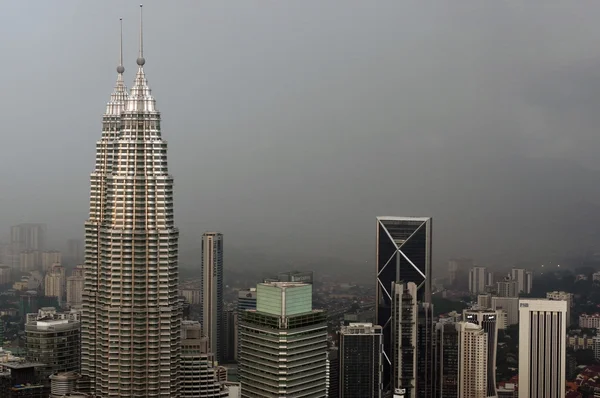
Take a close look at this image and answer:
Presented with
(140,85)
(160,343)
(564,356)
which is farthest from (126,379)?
(564,356)

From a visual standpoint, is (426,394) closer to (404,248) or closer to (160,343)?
(404,248)

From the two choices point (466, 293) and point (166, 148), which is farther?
point (466, 293)

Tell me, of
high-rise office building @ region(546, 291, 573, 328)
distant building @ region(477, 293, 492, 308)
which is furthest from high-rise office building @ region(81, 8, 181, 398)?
high-rise office building @ region(546, 291, 573, 328)

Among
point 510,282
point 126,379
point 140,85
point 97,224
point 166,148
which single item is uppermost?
point 140,85

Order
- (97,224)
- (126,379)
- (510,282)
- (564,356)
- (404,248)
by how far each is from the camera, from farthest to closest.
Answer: (404,248)
(564,356)
(510,282)
(97,224)
(126,379)

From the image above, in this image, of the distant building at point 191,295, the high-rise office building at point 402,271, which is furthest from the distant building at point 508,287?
the distant building at point 191,295

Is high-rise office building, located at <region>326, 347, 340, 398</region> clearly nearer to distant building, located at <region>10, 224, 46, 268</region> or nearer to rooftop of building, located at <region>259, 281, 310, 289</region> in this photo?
rooftop of building, located at <region>259, 281, 310, 289</region>

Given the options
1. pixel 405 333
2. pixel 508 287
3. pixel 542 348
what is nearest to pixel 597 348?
pixel 542 348
